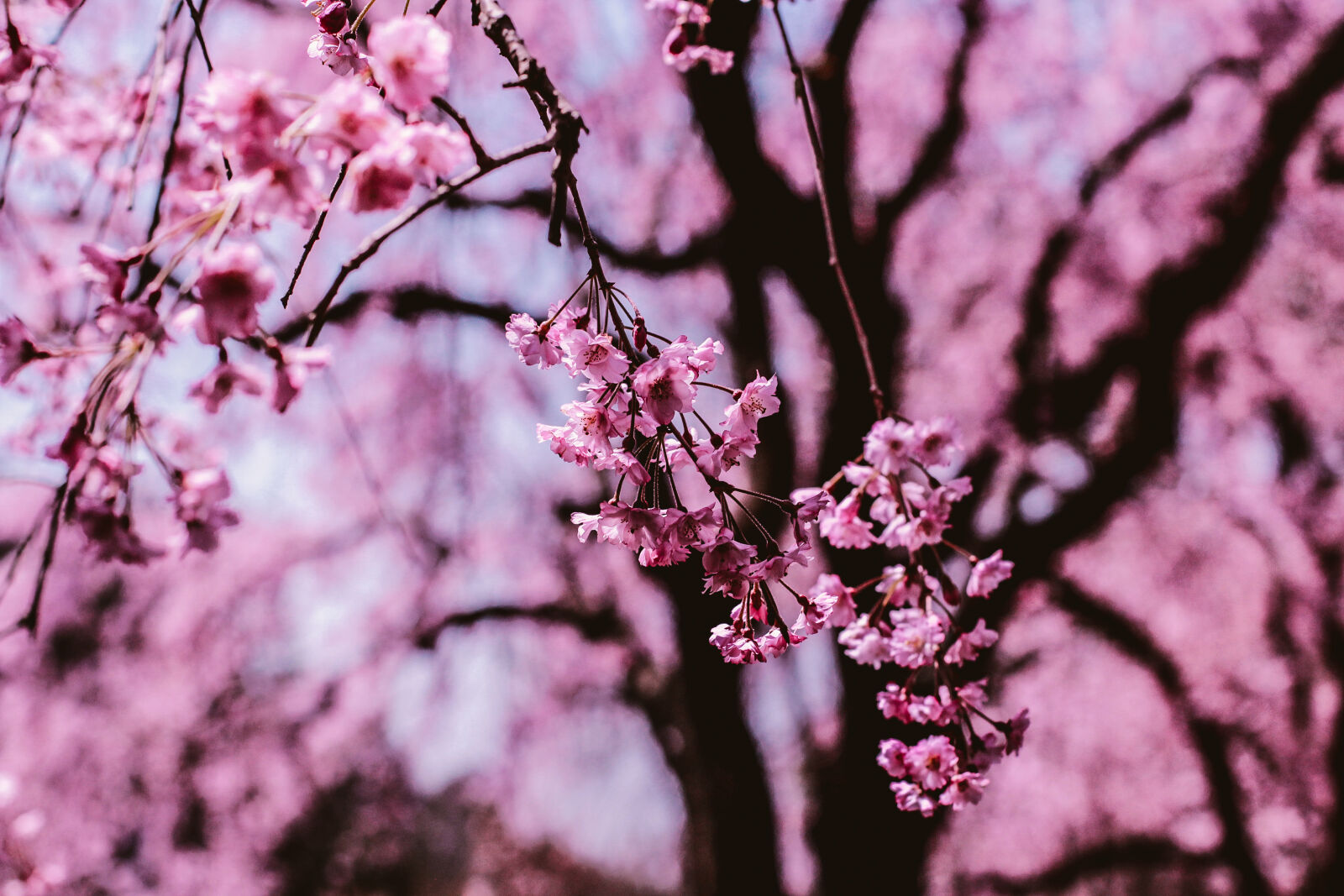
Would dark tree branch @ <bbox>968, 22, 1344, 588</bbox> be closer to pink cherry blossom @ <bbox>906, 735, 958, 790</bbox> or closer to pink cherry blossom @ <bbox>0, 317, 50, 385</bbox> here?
pink cherry blossom @ <bbox>906, 735, 958, 790</bbox>

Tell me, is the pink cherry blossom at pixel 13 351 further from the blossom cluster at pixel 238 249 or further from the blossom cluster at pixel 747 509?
the blossom cluster at pixel 747 509

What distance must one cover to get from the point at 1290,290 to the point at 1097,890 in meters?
9.31

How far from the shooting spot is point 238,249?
68 cm

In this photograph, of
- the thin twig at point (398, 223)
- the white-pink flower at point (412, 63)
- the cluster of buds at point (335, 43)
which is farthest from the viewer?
the cluster of buds at point (335, 43)

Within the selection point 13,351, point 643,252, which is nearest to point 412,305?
point 643,252

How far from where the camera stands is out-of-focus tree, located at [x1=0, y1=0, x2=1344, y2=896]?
258 cm

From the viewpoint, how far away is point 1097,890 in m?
11.9

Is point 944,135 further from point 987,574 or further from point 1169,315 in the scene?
point 987,574

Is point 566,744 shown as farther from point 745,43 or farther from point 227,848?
point 745,43

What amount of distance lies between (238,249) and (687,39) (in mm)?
Answer: 1082

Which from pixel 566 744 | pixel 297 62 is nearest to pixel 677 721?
pixel 566 744

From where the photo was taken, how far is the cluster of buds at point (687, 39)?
1344 millimetres

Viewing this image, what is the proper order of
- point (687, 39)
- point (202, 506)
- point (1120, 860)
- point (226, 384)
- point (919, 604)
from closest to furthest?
point (226, 384), point (202, 506), point (919, 604), point (687, 39), point (1120, 860)

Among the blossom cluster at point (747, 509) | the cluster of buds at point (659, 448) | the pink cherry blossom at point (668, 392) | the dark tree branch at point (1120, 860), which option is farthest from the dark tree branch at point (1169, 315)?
the pink cherry blossom at point (668, 392)
